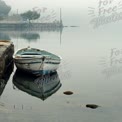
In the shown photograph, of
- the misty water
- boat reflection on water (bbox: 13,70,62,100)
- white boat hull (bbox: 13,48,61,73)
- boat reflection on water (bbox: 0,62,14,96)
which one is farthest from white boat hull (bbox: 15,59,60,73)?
boat reflection on water (bbox: 0,62,14,96)

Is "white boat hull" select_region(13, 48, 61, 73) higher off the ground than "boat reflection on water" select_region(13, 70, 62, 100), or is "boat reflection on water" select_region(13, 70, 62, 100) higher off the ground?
"white boat hull" select_region(13, 48, 61, 73)

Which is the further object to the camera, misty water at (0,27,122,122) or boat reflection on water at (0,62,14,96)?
boat reflection on water at (0,62,14,96)

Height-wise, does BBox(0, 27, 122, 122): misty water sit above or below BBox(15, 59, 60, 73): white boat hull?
below

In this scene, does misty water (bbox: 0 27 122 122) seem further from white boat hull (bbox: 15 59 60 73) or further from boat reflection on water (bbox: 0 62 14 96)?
white boat hull (bbox: 15 59 60 73)

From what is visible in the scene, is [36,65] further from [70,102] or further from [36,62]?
[70,102]

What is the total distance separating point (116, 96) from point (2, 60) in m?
12.6

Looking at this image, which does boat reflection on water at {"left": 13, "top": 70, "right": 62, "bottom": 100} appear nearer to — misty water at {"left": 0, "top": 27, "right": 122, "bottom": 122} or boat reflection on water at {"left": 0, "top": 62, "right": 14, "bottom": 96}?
misty water at {"left": 0, "top": 27, "right": 122, "bottom": 122}

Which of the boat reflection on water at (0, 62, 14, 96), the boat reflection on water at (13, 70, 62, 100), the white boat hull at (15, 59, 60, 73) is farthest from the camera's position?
the white boat hull at (15, 59, 60, 73)

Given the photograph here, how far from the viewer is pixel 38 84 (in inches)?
1250

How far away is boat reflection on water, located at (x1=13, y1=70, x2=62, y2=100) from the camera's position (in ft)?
93.6

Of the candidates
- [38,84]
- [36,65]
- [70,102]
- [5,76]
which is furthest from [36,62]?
[70,102]

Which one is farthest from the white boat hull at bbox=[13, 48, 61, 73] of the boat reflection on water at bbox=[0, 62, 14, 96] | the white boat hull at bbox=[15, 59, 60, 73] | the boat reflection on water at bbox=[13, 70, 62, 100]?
the boat reflection on water at bbox=[0, 62, 14, 96]

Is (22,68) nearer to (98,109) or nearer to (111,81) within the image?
(111,81)

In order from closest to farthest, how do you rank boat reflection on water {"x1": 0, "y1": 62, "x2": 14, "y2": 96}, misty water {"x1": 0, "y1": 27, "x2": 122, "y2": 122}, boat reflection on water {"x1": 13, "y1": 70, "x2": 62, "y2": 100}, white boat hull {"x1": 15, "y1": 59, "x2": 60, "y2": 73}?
misty water {"x1": 0, "y1": 27, "x2": 122, "y2": 122}, boat reflection on water {"x1": 13, "y1": 70, "x2": 62, "y2": 100}, boat reflection on water {"x1": 0, "y1": 62, "x2": 14, "y2": 96}, white boat hull {"x1": 15, "y1": 59, "x2": 60, "y2": 73}
